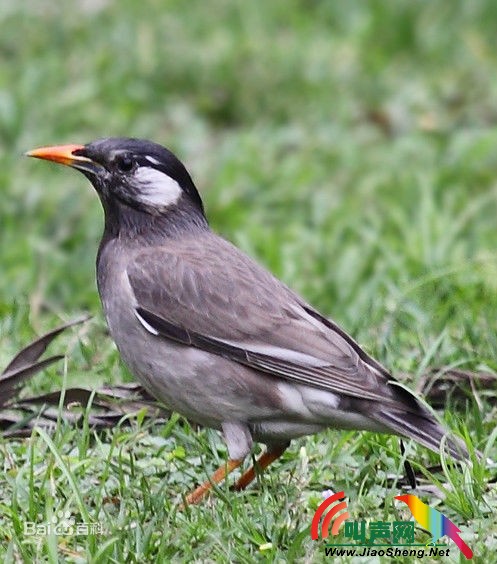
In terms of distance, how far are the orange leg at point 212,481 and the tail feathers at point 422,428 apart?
626 mm

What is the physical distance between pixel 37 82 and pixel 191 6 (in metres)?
2.51

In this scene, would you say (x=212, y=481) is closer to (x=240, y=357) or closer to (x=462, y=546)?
(x=240, y=357)

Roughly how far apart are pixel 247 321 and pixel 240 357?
0.17 m

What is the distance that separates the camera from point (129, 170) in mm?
6203

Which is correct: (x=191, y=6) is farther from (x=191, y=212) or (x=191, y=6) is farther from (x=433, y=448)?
(x=433, y=448)

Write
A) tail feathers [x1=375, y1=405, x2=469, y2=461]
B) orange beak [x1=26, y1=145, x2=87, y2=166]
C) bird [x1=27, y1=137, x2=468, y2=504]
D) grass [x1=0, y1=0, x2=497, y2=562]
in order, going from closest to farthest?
grass [x1=0, y1=0, x2=497, y2=562] < tail feathers [x1=375, y1=405, x2=469, y2=461] < bird [x1=27, y1=137, x2=468, y2=504] < orange beak [x1=26, y1=145, x2=87, y2=166]

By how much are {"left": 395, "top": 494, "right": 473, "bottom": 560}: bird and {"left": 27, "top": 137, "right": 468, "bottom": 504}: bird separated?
228 millimetres

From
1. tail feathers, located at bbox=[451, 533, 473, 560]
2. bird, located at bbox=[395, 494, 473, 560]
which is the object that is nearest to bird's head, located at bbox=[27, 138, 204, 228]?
bird, located at bbox=[395, 494, 473, 560]

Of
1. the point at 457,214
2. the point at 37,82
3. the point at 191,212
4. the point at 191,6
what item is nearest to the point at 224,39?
the point at 191,6

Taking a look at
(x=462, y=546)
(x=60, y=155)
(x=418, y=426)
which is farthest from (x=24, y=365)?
(x=462, y=546)

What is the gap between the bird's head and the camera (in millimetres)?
6195

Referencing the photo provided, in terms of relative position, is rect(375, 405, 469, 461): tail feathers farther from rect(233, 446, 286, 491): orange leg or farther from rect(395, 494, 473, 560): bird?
rect(233, 446, 286, 491): orange leg

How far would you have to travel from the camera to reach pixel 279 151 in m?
11.2

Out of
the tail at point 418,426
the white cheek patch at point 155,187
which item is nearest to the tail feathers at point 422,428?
the tail at point 418,426
